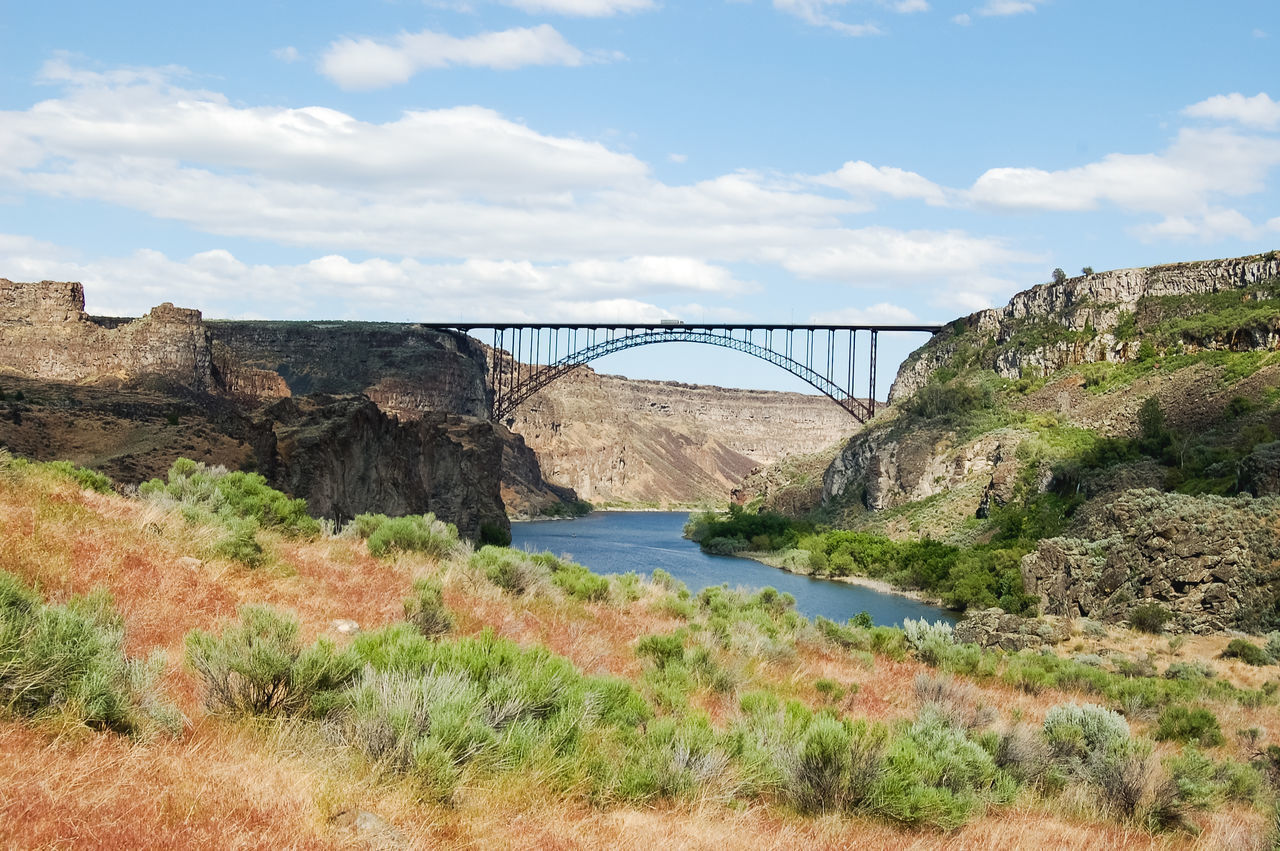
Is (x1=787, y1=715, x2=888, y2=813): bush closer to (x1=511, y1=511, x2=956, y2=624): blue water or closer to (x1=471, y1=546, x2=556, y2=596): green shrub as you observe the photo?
(x1=471, y1=546, x2=556, y2=596): green shrub

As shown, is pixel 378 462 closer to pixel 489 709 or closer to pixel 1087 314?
pixel 489 709

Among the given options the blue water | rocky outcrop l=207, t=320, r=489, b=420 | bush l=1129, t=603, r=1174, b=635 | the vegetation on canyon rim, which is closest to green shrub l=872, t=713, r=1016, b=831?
the vegetation on canyon rim

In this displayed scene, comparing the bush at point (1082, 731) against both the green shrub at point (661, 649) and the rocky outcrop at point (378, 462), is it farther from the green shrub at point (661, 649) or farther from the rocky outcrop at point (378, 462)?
the rocky outcrop at point (378, 462)

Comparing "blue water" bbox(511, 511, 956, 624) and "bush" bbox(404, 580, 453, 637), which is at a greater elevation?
"bush" bbox(404, 580, 453, 637)

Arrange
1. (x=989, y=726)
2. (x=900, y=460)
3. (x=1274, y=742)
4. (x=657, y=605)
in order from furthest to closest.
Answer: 1. (x=900, y=460)
2. (x=657, y=605)
3. (x=1274, y=742)
4. (x=989, y=726)

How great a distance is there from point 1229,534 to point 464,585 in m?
24.0

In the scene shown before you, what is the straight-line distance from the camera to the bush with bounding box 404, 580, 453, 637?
9.66 m

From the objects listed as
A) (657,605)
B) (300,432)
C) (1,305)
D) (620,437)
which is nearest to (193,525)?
(657,605)

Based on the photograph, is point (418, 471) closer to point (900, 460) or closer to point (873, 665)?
point (900, 460)

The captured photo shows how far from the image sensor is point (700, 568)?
183 feet

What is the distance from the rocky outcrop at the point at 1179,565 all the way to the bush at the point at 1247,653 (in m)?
3.66

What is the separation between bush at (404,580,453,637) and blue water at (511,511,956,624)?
419 inches

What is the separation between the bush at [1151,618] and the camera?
1109 inches

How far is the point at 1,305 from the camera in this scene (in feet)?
193
